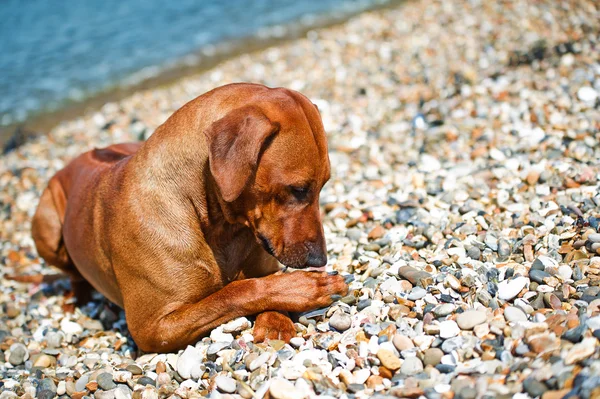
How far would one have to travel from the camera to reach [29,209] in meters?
8.19

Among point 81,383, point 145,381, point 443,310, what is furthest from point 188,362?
point 443,310

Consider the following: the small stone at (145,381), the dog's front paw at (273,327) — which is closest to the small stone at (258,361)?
the dog's front paw at (273,327)

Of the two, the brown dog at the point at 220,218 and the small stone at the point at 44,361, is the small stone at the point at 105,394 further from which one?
the small stone at the point at 44,361

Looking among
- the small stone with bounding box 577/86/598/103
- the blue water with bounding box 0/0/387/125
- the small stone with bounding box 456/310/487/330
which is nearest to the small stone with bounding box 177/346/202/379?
the small stone with bounding box 456/310/487/330

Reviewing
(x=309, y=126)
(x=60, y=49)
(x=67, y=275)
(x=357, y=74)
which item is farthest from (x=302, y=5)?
(x=309, y=126)

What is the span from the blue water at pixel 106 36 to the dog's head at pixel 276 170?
10330 mm

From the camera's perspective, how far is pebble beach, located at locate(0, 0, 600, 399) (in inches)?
129

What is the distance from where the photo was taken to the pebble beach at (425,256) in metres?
3.28

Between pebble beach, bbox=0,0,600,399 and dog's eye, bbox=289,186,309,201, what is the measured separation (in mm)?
740

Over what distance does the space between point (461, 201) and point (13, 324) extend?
13.6ft

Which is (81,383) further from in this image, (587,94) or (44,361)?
(587,94)

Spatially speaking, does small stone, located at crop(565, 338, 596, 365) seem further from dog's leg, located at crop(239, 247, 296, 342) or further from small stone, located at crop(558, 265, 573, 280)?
dog's leg, located at crop(239, 247, 296, 342)

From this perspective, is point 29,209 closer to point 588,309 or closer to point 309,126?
point 309,126

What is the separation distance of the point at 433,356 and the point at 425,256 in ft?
4.09
